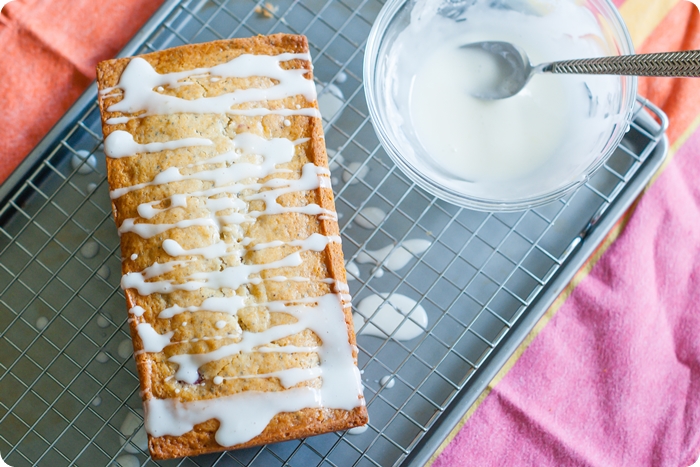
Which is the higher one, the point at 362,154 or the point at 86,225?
the point at 362,154

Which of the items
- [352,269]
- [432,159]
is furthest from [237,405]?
[432,159]

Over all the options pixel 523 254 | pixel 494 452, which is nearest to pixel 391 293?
pixel 523 254

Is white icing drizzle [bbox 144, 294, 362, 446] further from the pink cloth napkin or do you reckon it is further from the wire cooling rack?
the pink cloth napkin

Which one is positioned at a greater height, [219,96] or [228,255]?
[219,96]

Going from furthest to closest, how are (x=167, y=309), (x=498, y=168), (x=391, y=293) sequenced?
1. (x=391, y=293)
2. (x=498, y=168)
3. (x=167, y=309)

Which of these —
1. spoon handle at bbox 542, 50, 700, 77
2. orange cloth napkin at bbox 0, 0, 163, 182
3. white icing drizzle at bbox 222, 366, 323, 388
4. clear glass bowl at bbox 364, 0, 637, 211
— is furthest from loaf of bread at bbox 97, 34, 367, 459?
spoon handle at bbox 542, 50, 700, 77

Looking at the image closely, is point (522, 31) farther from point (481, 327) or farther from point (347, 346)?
point (347, 346)

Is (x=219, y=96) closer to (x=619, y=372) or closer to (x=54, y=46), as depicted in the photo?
(x=54, y=46)
